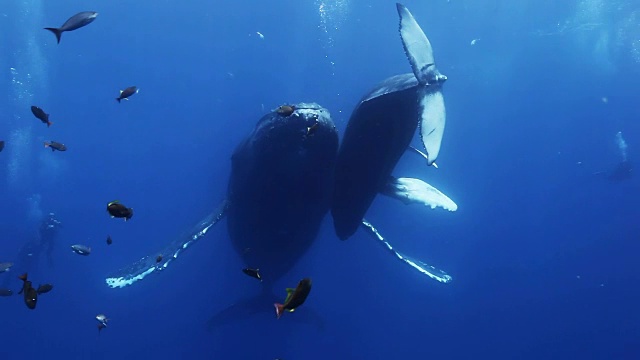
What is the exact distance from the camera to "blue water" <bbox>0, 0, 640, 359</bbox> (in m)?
31.4

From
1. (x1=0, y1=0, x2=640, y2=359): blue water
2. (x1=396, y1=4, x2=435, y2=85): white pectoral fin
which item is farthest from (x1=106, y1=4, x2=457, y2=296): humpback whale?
(x1=0, y1=0, x2=640, y2=359): blue water

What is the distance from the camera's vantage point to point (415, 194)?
873cm

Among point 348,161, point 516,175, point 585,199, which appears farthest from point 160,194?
point 585,199

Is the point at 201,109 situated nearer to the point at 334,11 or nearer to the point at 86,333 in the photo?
the point at 334,11

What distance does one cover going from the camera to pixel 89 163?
135ft

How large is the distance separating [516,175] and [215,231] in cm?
2946

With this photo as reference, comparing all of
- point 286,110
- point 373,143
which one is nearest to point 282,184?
point 286,110

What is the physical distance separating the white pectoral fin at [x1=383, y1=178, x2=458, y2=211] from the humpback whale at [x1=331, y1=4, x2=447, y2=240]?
187mm

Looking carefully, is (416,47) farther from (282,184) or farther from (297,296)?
(282,184)

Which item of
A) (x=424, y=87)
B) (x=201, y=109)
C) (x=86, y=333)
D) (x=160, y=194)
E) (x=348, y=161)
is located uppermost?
(x=424, y=87)

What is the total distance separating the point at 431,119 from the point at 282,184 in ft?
12.0

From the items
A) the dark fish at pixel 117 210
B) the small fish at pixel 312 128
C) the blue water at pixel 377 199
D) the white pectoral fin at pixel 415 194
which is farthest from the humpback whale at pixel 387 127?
the blue water at pixel 377 199

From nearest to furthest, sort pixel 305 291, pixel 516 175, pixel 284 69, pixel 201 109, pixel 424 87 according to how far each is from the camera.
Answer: pixel 305 291, pixel 424 87, pixel 284 69, pixel 201 109, pixel 516 175

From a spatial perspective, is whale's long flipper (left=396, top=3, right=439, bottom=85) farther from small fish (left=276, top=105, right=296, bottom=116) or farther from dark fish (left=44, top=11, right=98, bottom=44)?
dark fish (left=44, top=11, right=98, bottom=44)
